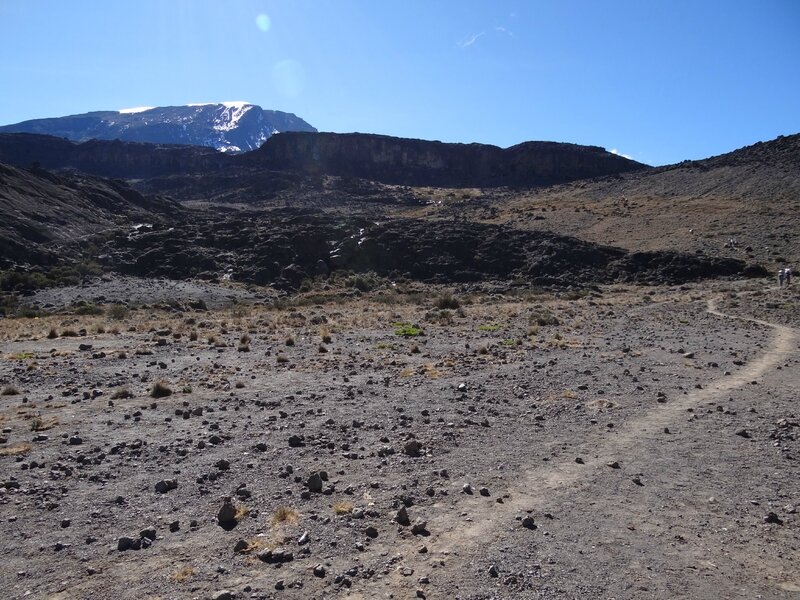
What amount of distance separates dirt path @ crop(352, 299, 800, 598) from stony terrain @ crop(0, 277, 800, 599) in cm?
4

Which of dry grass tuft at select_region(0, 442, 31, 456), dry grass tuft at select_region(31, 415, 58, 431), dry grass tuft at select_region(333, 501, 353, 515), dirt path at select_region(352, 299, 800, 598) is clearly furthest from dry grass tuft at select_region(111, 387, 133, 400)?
dirt path at select_region(352, 299, 800, 598)

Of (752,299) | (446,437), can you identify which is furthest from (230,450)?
(752,299)

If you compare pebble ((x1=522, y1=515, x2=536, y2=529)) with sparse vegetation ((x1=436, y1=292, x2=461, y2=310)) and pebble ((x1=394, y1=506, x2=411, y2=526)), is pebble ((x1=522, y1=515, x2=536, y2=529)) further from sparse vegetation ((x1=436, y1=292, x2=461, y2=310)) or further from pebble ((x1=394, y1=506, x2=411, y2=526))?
sparse vegetation ((x1=436, y1=292, x2=461, y2=310))

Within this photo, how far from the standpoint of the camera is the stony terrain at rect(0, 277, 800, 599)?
559cm

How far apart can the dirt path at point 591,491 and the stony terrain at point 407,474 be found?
35 millimetres

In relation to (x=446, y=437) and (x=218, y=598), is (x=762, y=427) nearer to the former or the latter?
(x=446, y=437)

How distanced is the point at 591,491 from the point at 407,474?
7.51ft

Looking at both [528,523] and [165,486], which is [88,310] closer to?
[165,486]

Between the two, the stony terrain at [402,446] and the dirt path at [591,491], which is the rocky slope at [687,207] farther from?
the dirt path at [591,491]

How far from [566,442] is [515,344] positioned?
35.8ft

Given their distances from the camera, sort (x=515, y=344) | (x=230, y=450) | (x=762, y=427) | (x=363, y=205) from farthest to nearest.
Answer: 1. (x=363, y=205)
2. (x=515, y=344)
3. (x=762, y=427)
4. (x=230, y=450)

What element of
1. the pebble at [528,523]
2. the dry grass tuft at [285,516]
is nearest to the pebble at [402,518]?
the dry grass tuft at [285,516]

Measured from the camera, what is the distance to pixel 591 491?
7461mm

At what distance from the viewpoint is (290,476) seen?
800cm
